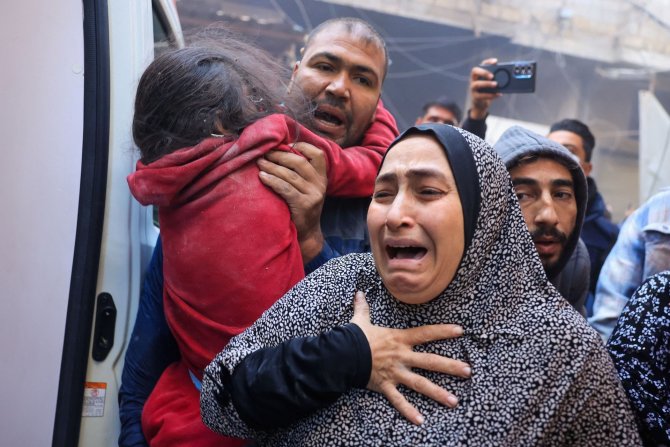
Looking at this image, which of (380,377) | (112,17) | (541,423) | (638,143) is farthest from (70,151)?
(638,143)

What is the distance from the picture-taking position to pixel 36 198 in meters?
2.13

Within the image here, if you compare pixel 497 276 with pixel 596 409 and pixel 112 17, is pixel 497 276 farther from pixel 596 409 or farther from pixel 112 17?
pixel 112 17

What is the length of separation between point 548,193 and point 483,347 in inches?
33.6

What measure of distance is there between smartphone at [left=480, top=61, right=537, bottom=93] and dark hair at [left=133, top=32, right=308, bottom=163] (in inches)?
49.5

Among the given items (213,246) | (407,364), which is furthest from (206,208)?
(407,364)

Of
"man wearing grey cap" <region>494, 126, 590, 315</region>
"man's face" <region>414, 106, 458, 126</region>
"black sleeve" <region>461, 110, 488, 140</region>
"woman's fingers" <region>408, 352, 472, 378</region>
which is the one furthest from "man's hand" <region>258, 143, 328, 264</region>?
"man's face" <region>414, 106, 458, 126</region>

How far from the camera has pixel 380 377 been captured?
168cm

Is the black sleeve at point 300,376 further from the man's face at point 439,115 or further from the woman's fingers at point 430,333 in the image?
the man's face at point 439,115

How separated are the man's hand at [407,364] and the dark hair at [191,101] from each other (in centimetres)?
→ 73

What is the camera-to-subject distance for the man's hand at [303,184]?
2.00 meters

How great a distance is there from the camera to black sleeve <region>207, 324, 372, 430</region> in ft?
5.39

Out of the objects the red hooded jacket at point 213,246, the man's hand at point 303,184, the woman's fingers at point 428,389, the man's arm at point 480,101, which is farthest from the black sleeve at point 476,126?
the woman's fingers at point 428,389

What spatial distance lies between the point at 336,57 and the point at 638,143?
6727 millimetres

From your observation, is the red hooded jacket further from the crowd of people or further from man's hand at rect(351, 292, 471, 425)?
man's hand at rect(351, 292, 471, 425)
